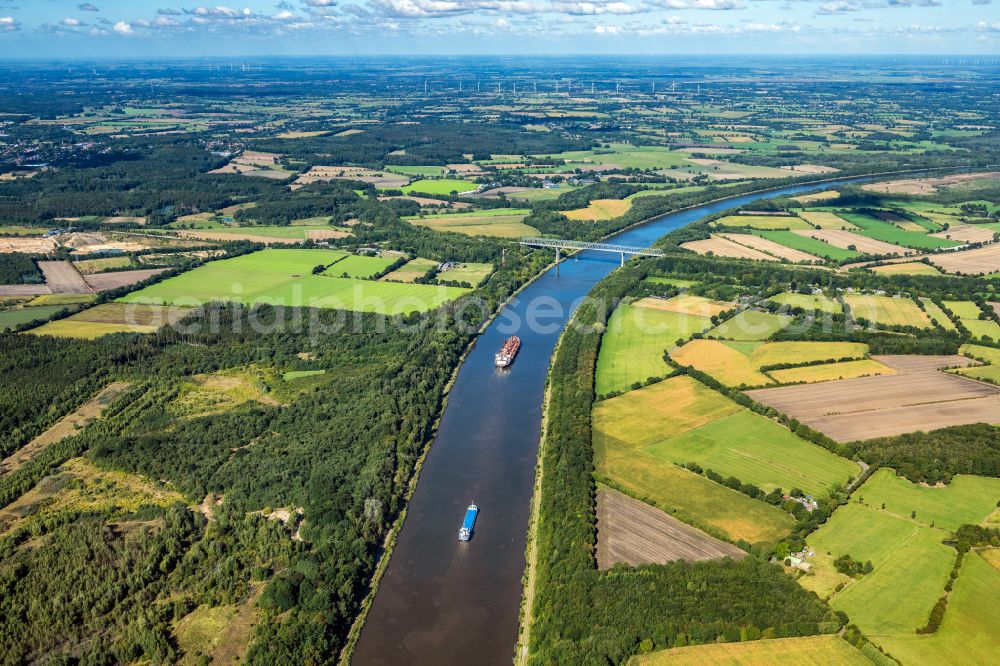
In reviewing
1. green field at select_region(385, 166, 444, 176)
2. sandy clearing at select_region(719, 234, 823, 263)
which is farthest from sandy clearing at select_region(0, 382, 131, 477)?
green field at select_region(385, 166, 444, 176)

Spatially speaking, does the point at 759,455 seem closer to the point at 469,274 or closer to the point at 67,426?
the point at 67,426

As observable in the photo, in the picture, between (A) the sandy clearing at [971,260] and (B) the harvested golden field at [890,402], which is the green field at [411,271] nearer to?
(B) the harvested golden field at [890,402]

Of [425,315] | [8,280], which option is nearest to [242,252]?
[8,280]

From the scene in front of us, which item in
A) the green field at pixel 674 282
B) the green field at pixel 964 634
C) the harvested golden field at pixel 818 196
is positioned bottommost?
the green field at pixel 964 634

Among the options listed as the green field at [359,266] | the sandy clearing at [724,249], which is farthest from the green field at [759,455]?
the green field at [359,266]

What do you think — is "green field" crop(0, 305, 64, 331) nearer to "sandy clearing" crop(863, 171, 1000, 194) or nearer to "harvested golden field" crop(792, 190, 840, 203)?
"harvested golden field" crop(792, 190, 840, 203)

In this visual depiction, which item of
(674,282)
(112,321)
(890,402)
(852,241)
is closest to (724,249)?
(674,282)

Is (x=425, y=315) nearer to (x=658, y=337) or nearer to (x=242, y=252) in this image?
(x=658, y=337)
